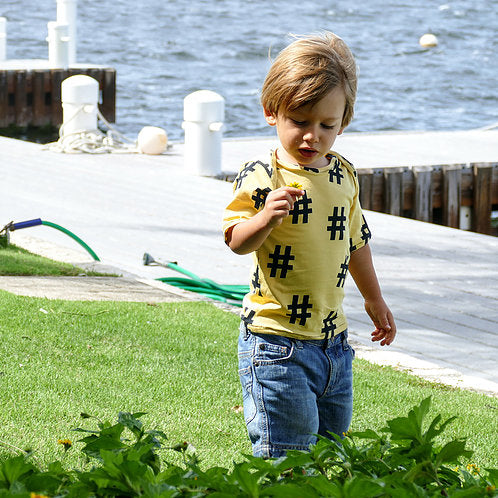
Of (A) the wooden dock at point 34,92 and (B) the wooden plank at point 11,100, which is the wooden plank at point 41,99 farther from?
(B) the wooden plank at point 11,100

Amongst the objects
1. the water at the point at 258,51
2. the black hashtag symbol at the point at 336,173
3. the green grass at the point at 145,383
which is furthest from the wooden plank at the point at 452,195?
the black hashtag symbol at the point at 336,173

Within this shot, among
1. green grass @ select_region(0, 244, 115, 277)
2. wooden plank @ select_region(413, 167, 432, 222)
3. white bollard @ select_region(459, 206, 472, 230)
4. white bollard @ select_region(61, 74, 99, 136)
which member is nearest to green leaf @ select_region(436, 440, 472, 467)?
green grass @ select_region(0, 244, 115, 277)

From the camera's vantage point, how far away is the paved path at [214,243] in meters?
6.13

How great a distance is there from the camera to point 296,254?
2.74 metres

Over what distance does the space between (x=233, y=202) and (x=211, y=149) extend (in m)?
10.1

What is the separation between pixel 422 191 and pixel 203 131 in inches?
116

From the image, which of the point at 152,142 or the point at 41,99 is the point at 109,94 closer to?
the point at 41,99

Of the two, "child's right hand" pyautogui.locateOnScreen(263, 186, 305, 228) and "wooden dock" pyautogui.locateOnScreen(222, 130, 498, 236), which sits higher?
"child's right hand" pyautogui.locateOnScreen(263, 186, 305, 228)

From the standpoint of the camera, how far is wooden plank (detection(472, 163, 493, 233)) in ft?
43.1

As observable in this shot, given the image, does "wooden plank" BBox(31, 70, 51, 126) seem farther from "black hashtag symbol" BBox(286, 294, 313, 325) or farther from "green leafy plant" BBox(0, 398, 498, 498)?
"green leafy plant" BBox(0, 398, 498, 498)

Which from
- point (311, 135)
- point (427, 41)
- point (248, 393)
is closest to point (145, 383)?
point (248, 393)

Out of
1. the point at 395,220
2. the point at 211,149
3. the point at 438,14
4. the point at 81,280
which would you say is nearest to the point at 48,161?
the point at 211,149

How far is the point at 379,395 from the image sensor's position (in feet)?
15.5

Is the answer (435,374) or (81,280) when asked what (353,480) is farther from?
(81,280)
